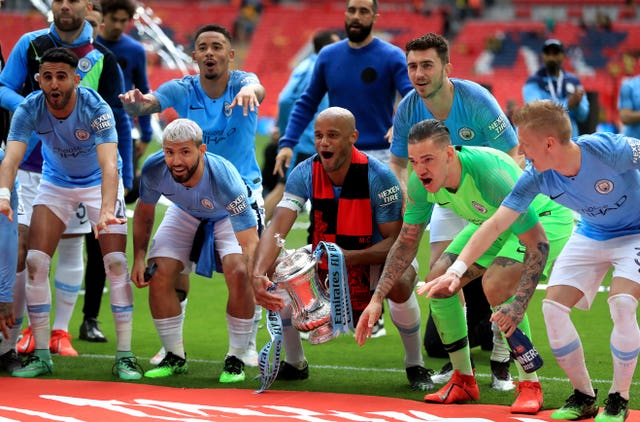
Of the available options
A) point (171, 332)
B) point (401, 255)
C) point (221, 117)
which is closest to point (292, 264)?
point (401, 255)

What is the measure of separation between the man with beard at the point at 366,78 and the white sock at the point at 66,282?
167 centimetres

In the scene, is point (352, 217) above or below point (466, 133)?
below

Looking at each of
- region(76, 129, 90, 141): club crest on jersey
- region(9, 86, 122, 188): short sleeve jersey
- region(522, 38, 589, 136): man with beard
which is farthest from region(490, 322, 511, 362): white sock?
region(522, 38, 589, 136): man with beard

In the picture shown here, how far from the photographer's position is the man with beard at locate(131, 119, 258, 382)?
23.0 feet

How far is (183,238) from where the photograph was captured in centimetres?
732

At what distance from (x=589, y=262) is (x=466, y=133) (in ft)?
4.98

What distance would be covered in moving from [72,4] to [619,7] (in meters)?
35.4

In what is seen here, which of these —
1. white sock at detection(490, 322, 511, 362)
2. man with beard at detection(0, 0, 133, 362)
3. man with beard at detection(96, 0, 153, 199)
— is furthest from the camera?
man with beard at detection(96, 0, 153, 199)

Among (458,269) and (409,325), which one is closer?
(458,269)

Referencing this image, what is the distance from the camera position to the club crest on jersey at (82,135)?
724 centimetres

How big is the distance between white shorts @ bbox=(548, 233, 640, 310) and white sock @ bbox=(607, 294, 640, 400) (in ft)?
0.60

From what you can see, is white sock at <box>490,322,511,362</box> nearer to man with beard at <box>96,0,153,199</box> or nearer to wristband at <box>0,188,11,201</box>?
wristband at <box>0,188,11,201</box>

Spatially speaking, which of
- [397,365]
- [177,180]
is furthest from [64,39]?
[397,365]

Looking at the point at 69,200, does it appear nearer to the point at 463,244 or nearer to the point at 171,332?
the point at 171,332
